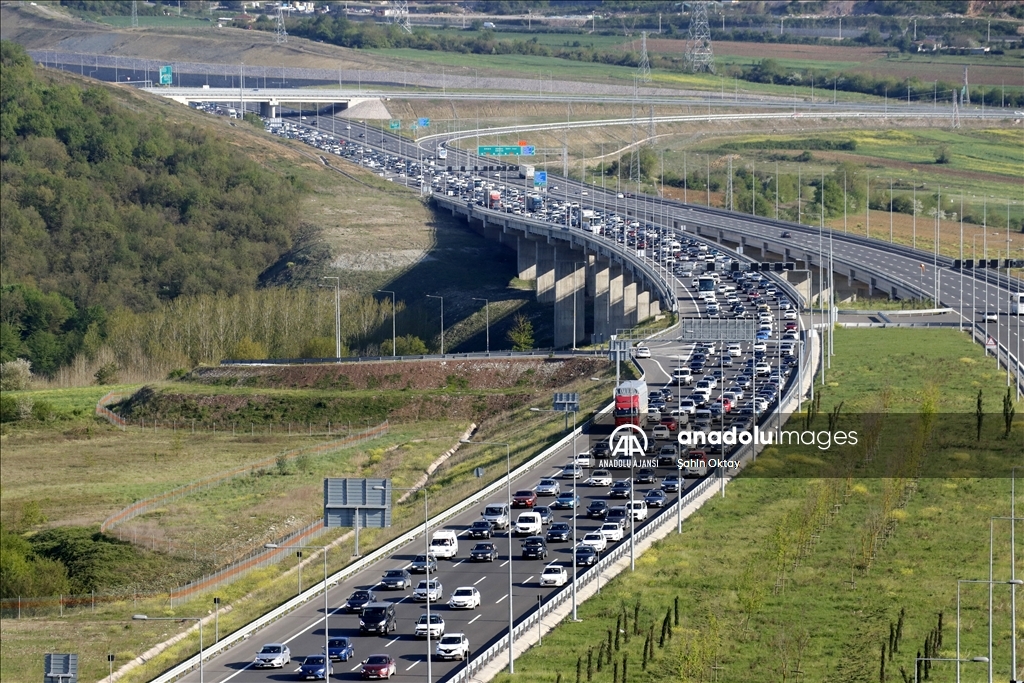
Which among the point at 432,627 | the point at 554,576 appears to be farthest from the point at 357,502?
the point at 554,576

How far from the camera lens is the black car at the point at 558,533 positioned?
311 ft

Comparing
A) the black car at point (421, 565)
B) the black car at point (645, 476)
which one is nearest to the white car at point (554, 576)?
the black car at point (421, 565)

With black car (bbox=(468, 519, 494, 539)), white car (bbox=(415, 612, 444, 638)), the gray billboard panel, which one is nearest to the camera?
the gray billboard panel

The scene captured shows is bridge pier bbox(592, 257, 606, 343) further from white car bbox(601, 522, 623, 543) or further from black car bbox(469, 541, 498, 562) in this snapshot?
black car bbox(469, 541, 498, 562)

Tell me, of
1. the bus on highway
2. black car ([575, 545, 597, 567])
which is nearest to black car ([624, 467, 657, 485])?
black car ([575, 545, 597, 567])

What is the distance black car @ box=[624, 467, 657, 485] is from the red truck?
16.1ft

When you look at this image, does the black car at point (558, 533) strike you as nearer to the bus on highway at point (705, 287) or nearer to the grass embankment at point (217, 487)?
the grass embankment at point (217, 487)

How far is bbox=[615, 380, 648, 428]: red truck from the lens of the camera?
115 m

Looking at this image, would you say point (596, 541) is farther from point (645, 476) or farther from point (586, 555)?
point (645, 476)

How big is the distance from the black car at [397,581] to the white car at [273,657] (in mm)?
10650

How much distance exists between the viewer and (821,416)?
380 feet

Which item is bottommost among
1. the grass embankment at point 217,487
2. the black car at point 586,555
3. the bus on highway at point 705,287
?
the grass embankment at point 217,487

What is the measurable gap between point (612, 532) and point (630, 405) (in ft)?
73.9

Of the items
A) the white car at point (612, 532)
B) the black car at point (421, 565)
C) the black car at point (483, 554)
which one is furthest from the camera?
the white car at point (612, 532)
